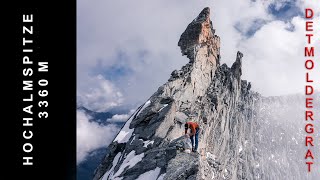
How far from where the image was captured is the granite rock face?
31.6m

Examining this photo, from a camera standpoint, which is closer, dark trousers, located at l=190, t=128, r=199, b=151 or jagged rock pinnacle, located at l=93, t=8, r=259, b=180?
dark trousers, located at l=190, t=128, r=199, b=151

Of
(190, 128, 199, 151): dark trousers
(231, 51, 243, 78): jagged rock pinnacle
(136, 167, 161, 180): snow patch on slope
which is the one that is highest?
(231, 51, 243, 78): jagged rock pinnacle

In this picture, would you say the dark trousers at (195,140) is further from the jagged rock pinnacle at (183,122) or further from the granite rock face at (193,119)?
the jagged rock pinnacle at (183,122)

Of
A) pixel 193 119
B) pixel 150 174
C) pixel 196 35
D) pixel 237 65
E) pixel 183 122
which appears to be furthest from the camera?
pixel 237 65

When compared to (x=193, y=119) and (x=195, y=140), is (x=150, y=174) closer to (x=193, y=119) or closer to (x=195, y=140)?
(x=195, y=140)

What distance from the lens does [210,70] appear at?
78.6 meters

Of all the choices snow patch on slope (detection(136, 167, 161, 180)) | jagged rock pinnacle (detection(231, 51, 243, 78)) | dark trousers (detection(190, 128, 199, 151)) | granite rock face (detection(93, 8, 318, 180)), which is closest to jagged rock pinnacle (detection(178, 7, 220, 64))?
granite rock face (detection(93, 8, 318, 180))

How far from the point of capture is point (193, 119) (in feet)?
178

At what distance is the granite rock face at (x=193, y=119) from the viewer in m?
31.6

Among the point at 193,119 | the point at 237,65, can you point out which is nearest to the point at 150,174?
the point at 193,119

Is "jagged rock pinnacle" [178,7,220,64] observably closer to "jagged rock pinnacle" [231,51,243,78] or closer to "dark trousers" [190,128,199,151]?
"jagged rock pinnacle" [231,51,243,78]
